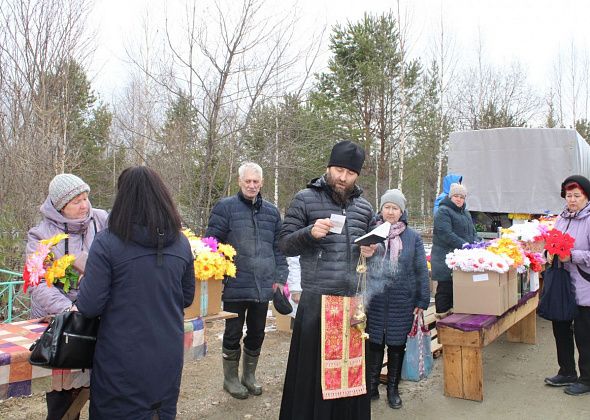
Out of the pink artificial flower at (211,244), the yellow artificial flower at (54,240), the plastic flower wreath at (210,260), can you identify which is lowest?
the plastic flower wreath at (210,260)

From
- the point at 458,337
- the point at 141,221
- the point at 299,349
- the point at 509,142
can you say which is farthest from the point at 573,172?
the point at 141,221

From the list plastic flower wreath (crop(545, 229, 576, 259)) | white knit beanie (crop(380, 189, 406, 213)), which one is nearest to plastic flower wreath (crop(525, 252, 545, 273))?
plastic flower wreath (crop(545, 229, 576, 259))

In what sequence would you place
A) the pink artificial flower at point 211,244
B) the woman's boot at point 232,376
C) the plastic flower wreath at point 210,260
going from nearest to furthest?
the plastic flower wreath at point 210,260, the pink artificial flower at point 211,244, the woman's boot at point 232,376

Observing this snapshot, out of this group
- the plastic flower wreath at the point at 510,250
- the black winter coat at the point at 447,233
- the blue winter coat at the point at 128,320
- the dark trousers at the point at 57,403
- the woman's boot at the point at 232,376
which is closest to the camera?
the blue winter coat at the point at 128,320

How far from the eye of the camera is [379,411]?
4199mm

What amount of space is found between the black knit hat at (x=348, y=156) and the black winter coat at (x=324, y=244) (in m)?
0.18

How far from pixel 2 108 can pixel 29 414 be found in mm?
5855

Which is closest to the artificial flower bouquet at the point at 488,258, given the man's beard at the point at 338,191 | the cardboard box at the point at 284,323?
the man's beard at the point at 338,191

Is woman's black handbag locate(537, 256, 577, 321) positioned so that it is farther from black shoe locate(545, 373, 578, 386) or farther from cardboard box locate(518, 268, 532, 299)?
cardboard box locate(518, 268, 532, 299)

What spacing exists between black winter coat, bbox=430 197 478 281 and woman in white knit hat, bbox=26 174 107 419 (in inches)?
163

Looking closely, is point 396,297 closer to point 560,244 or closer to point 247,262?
point 247,262

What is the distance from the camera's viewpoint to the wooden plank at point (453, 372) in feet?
14.7

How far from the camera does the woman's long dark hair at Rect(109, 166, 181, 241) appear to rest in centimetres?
226

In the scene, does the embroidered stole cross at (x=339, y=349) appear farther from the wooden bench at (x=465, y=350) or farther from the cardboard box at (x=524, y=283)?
the cardboard box at (x=524, y=283)
